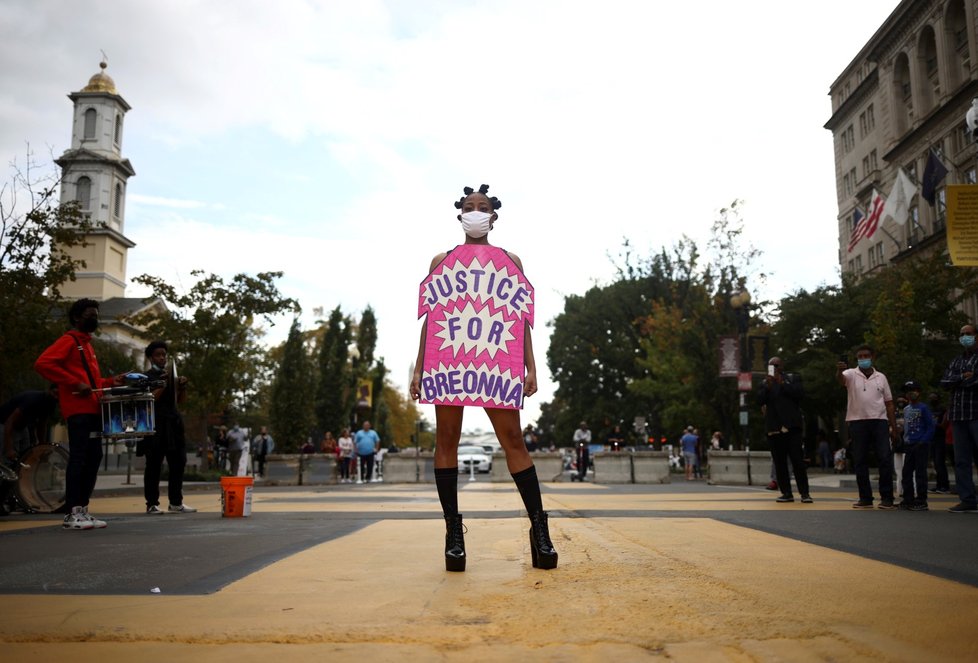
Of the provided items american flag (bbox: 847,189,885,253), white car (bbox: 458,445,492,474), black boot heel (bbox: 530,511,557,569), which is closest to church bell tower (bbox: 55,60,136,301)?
white car (bbox: 458,445,492,474)

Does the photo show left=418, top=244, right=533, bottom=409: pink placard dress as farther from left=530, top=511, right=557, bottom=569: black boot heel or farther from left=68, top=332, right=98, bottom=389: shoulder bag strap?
left=68, top=332, right=98, bottom=389: shoulder bag strap

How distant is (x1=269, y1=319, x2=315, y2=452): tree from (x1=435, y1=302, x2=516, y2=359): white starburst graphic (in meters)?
45.2

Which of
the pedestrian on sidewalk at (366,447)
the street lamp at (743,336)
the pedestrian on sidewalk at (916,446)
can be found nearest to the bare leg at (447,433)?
the pedestrian on sidewalk at (916,446)

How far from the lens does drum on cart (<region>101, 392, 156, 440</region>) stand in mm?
7363

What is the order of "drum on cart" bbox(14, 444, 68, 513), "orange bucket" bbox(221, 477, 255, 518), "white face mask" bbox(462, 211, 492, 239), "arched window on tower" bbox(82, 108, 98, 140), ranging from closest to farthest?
"white face mask" bbox(462, 211, 492, 239)
"orange bucket" bbox(221, 477, 255, 518)
"drum on cart" bbox(14, 444, 68, 513)
"arched window on tower" bbox(82, 108, 98, 140)

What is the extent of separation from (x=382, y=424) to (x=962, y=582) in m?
73.9

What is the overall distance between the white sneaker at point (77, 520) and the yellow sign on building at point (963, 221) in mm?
10283

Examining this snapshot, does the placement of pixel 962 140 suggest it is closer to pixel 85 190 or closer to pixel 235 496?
pixel 235 496

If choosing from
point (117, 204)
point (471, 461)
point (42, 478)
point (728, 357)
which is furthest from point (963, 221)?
point (117, 204)

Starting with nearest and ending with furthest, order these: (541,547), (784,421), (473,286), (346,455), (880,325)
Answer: (541,547)
(473,286)
(784,421)
(880,325)
(346,455)

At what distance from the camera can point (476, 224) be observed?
188 inches

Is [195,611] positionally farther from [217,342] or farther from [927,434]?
[217,342]

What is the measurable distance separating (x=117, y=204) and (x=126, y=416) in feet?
266

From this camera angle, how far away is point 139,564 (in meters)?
4.30
